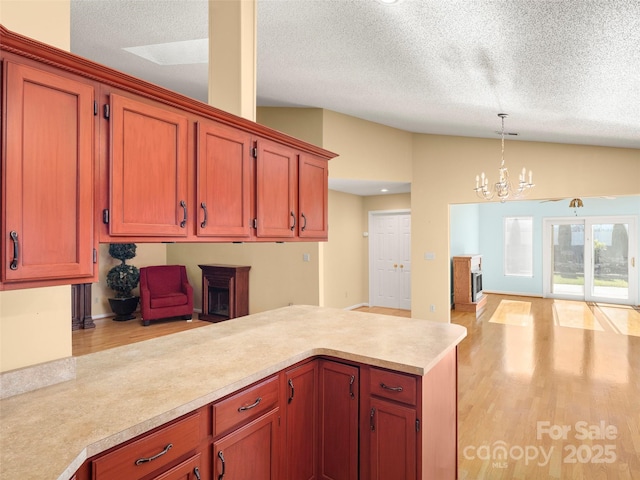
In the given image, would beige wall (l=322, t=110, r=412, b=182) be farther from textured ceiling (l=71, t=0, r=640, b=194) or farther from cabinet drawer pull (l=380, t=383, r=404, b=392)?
cabinet drawer pull (l=380, t=383, r=404, b=392)

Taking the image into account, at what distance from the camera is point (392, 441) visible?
1.91 m

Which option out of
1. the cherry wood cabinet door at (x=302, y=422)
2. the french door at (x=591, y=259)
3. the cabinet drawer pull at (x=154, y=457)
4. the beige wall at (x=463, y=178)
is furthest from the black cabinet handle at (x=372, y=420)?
the french door at (x=591, y=259)

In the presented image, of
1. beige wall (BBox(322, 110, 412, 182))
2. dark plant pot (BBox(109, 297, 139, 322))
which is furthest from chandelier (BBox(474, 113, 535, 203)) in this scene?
dark plant pot (BBox(109, 297, 139, 322))

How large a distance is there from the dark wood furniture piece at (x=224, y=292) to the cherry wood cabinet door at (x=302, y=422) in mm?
5053

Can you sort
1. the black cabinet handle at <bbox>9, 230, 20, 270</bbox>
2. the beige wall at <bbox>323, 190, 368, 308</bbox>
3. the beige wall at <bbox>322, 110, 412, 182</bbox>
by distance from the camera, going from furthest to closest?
1. the beige wall at <bbox>323, 190, 368, 308</bbox>
2. the beige wall at <bbox>322, 110, 412, 182</bbox>
3. the black cabinet handle at <bbox>9, 230, 20, 270</bbox>

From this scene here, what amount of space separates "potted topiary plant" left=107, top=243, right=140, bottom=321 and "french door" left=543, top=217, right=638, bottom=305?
9.69 meters

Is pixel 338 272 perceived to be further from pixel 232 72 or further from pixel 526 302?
pixel 232 72

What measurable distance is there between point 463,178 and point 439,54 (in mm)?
3607

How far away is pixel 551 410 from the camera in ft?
11.1

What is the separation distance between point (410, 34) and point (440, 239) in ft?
13.6

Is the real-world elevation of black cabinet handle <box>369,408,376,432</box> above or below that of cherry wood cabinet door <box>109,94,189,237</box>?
below

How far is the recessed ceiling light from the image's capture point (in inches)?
137

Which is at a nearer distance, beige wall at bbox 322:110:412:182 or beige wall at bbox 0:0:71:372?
beige wall at bbox 0:0:71:372

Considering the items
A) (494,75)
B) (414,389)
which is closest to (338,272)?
(494,75)
